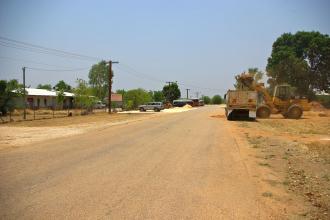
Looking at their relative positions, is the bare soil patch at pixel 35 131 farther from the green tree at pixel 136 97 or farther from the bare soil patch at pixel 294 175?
the green tree at pixel 136 97

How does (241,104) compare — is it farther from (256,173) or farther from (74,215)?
(74,215)

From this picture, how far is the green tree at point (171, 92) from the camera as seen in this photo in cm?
12494

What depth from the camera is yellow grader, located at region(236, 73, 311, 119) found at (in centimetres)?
4181

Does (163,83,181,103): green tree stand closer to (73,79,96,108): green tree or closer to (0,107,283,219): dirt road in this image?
(73,79,96,108): green tree

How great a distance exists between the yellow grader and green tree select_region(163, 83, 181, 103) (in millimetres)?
81466

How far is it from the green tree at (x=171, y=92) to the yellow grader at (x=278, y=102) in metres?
81.5

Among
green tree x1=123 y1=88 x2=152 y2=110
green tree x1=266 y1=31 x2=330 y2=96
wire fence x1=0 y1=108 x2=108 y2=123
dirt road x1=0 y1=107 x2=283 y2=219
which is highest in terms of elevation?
green tree x1=266 y1=31 x2=330 y2=96

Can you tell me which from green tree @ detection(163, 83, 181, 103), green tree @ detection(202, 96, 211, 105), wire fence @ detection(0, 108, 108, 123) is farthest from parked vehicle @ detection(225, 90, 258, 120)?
green tree @ detection(202, 96, 211, 105)

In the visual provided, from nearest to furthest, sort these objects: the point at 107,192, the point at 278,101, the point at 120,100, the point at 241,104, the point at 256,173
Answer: the point at 107,192 < the point at 256,173 < the point at 241,104 < the point at 278,101 < the point at 120,100

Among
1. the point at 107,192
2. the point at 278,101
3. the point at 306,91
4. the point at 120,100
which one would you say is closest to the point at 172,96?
the point at 120,100

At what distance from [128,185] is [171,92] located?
4589 inches

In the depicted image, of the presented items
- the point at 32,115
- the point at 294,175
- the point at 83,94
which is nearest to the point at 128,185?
the point at 294,175

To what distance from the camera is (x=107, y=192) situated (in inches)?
336

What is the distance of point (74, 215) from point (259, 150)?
11.2 metres
